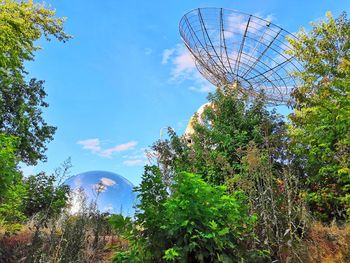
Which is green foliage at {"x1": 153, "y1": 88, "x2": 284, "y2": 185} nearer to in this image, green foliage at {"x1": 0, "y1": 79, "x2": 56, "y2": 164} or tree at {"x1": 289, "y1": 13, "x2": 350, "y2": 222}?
tree at {"x1": 289, "y1": 13, "x2": 350, "y2": 222}

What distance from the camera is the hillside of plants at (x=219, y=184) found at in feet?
14.6

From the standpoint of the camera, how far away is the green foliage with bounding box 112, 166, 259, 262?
13.9 feet

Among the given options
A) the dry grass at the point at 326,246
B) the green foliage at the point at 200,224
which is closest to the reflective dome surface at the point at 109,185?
the dry grass at the point at 326,246

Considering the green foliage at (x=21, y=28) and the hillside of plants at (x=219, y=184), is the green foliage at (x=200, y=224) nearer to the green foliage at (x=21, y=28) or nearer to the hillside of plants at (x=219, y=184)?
the hillside of plants at (x=219, y=184)

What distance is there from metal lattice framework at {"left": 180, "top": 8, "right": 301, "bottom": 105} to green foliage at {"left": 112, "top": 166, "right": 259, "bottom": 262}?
12728 mm

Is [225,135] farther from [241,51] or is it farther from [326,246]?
[241,51]

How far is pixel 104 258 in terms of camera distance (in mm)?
7168

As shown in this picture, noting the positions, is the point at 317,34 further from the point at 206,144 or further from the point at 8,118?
the point at 8,118

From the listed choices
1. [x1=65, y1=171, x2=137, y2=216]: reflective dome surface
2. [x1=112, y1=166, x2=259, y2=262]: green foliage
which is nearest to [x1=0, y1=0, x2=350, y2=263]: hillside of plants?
[x1=112, y1=166, x2=259, y2=262]: green foliage

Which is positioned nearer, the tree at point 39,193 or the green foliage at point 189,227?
the green foliage at point 189,227

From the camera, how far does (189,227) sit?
4.23 meters

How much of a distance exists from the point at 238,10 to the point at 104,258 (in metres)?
14.0

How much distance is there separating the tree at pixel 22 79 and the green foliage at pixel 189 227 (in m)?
8.98

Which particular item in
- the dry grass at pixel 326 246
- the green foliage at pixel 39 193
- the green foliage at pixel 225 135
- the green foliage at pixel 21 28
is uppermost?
the green foliage at pixel 21 28
